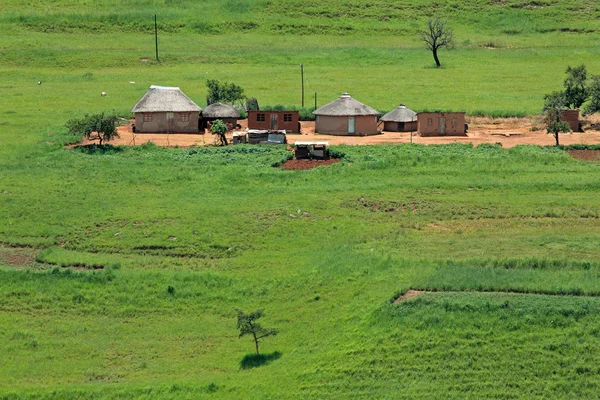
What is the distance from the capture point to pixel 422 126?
6088cm

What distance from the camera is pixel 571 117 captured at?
6088 centimetres

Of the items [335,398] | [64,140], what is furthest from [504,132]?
[335,398]

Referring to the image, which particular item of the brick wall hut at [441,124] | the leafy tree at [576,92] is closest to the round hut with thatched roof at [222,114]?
the brick wall hut at [441,124]

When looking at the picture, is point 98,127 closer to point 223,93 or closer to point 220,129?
point 220,129

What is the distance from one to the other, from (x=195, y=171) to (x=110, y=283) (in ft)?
45.2

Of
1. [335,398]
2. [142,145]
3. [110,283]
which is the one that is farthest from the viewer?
[142,145]

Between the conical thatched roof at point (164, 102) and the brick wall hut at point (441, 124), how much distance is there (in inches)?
464

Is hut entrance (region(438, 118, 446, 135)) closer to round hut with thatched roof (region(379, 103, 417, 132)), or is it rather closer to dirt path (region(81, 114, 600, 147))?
dirt path (region(81, 114, 600, 147))

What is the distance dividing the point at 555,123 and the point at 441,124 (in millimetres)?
7086

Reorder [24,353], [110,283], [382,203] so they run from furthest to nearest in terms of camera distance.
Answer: [382,203] → [110,283] → [24,353]

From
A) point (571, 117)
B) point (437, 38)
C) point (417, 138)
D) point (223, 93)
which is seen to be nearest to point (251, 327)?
point (417, 138)

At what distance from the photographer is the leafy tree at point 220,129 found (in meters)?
57.2

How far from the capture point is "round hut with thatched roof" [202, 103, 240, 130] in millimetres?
62188

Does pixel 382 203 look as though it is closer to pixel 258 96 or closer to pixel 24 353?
pixel 24 353
